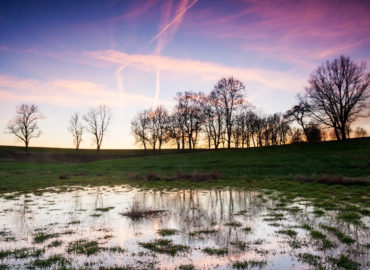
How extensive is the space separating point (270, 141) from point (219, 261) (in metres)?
94.0

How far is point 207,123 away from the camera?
240ft

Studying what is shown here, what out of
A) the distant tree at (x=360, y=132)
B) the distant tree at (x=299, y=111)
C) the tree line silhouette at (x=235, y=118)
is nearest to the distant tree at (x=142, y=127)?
the tree line silhouette at (x=235, y=118)

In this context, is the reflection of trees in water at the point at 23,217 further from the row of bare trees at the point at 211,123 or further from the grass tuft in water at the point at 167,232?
the row of bare trees at the point at 211,123

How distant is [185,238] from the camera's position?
8938 millimetres

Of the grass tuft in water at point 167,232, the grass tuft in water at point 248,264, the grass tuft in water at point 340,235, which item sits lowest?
the grass tuft in water at point 248,264

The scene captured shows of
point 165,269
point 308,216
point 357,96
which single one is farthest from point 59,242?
point 357,96

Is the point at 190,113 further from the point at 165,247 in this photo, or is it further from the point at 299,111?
the point at 165,247

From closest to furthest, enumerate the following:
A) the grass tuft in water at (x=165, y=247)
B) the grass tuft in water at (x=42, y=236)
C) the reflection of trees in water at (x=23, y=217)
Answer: the grass tuft in water at (x=165, y=247)
the grass tuft in water at (x=42, y=236)
the reflection of trees in water at (x=23, y=217)

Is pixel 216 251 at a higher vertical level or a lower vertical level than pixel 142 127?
lower

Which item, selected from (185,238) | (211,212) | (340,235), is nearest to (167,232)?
(185,238)

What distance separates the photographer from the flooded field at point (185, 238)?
6783 millimetres

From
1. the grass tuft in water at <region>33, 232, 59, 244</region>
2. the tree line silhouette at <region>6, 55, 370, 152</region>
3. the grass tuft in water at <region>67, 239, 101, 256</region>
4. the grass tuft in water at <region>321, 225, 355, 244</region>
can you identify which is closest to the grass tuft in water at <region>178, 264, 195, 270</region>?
the grass tuft in water at <region>67, 239, 101, 256</region>

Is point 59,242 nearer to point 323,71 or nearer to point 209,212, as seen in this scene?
point 209,212

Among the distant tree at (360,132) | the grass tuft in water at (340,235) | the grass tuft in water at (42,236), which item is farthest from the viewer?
the distant tree at (360,132)
